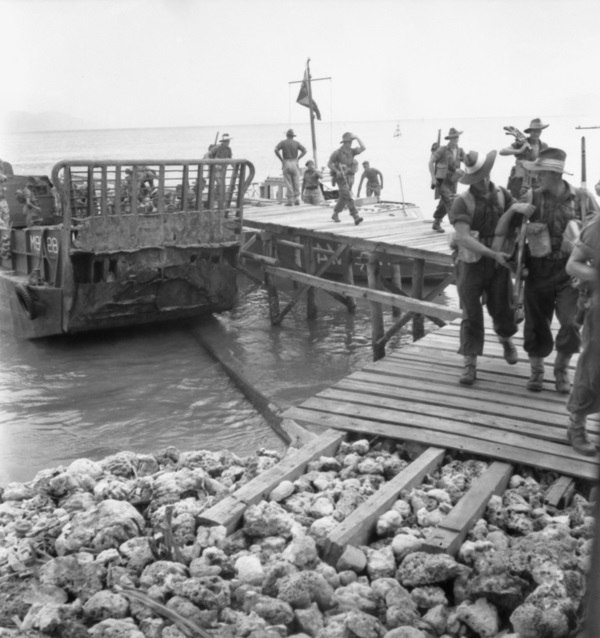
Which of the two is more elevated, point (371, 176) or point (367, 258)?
point (371, 176)

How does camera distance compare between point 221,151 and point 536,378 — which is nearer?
point 536,378

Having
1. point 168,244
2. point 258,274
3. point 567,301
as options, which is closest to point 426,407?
point 567,301

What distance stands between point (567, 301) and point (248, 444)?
5.03 meters

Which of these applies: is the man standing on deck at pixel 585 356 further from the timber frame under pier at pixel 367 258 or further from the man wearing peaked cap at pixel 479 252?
the timber frame under pier at pixel 367 258

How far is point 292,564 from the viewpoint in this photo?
14.1 ft

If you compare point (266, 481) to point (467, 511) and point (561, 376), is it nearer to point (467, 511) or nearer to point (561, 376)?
point (467, 511)

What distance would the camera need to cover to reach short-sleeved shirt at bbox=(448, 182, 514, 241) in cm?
632

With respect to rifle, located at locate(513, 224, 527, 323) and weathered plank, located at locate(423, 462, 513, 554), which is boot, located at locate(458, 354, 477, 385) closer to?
rifle, located at locate(513, 224, 527, 323)

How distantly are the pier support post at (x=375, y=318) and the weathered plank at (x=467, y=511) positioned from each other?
7140 mm

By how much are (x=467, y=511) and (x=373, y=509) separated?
55 centimetres

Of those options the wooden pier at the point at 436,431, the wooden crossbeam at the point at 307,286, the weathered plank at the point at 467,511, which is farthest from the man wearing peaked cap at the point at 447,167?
the weathered plank at the point at 467,511

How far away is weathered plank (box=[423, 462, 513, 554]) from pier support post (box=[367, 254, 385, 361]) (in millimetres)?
7140

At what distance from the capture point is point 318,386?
40.8ft

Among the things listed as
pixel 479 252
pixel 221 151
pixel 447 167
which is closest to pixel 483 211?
pixel 479 252
